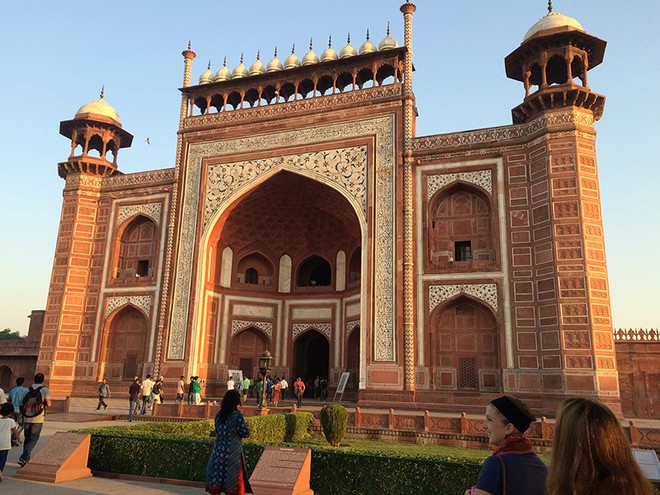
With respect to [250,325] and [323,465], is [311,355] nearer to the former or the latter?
[250,325]

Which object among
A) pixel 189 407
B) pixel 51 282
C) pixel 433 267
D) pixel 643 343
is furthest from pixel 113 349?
pixel 643 343

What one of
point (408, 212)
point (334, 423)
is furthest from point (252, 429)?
point (408, 212)

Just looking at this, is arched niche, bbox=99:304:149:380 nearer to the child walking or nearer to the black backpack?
the black backpack

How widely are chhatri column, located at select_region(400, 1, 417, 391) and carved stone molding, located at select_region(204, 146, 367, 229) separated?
148 centimetres

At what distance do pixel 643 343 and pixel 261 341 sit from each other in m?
13.8

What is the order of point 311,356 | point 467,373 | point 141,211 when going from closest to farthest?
point 467,373, point 141,211, point 311,356

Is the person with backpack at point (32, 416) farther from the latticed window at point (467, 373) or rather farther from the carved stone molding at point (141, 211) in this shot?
the carved stone molding at point (141, 211)

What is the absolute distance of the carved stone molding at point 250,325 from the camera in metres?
20.9

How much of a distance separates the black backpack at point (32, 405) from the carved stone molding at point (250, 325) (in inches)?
Answer: 532

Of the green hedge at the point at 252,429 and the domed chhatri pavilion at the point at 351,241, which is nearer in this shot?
the green hedge at the point at 252,429

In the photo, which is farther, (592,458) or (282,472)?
(282,472)

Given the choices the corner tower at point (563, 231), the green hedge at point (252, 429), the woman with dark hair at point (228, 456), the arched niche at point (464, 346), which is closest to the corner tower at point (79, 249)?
the green hedge at point (252, 429)

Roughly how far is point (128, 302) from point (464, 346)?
12.7 metres

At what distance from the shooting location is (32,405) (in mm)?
7281
